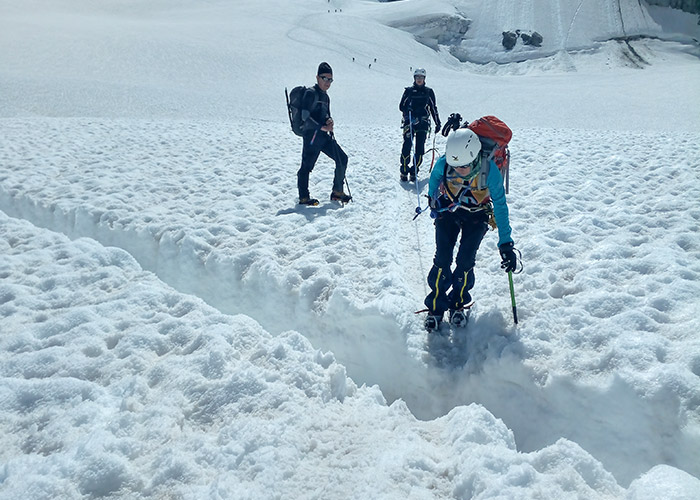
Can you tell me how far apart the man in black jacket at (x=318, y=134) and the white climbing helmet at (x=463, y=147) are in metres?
4.20

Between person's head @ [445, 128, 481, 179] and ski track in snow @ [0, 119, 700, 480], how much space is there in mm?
1756

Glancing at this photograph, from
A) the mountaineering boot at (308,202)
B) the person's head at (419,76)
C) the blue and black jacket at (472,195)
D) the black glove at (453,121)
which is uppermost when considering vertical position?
the person's head at (419,76)

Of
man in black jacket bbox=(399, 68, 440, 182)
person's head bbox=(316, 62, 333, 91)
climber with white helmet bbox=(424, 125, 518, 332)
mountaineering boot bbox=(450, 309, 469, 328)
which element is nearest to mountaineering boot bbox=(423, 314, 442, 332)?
climber with white helmet bbox=(424, 125, 518, 332)

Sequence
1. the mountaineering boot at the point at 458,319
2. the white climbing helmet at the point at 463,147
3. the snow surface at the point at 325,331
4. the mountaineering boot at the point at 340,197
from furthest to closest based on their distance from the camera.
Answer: the mountaineering boot at the point at 340,197 < the mountaineering boot at the point at 458,319 < the white climbing helmet at the point at 463,147 < the snow surface at the point at 325,331

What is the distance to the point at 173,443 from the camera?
3.15 m

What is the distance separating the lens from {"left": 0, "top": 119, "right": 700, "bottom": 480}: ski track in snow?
418cm

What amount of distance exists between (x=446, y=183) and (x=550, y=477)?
280 centimetres

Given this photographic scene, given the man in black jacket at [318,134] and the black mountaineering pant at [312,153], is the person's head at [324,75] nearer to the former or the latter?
the man in black jacket at [318,134]

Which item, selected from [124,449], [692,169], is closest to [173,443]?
[124,449]

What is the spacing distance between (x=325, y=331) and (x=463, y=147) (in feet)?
8.49

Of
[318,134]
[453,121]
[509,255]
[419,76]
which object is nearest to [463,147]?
[509,255]

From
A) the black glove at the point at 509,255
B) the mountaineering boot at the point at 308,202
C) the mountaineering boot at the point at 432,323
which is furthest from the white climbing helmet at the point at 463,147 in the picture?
the mountaineering boot at the point at 308,202

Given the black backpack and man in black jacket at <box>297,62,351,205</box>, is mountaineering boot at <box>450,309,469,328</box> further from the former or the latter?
the black backpack

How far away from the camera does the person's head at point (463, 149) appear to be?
14.2 ft
